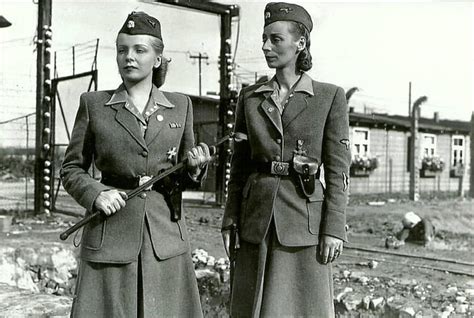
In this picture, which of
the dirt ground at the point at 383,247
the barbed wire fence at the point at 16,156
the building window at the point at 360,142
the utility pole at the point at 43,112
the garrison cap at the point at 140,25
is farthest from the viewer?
the building window at the point at 360,142

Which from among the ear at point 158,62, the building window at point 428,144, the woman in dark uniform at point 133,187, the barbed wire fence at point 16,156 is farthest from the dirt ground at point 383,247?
the building window at point 428,144

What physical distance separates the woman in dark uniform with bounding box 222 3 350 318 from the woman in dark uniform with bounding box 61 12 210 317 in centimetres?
31

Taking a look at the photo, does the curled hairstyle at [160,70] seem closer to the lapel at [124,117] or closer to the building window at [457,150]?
the lapel at [124,117]

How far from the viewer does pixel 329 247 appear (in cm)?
249

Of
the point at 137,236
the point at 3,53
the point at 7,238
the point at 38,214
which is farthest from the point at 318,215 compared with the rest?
the point at 38,214

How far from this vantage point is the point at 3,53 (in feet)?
24.7

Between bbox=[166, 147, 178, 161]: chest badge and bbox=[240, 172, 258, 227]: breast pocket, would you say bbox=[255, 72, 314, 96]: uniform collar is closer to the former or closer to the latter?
bbox=[240, 172, 258, 227]: breast pocket

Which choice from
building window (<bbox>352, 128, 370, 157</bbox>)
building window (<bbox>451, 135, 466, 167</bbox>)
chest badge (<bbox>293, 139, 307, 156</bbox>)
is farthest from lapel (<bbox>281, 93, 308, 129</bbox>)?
building window (<bbox>451, 135, 466, 167</bbox>)

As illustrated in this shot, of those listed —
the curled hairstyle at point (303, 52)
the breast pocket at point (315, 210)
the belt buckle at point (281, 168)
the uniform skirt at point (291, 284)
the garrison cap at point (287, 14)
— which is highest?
the garrison cap at point (287, 14)

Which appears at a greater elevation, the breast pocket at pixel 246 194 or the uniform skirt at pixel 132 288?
the breast pocket at pixel 246 194

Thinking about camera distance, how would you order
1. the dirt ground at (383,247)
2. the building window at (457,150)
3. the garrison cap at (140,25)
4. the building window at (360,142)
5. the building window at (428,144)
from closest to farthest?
the garrison cap at (140,25), the dirt ground at (383,247), the building window at (360,142), the building window at (428,144), the building window at (457,150)

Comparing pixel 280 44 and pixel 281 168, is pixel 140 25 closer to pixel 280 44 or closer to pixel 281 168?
Answer: pixel 280 44

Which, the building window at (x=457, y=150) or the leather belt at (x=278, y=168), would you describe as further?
the building window at (x=457, y=150)

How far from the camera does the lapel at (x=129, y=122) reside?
2.40m
